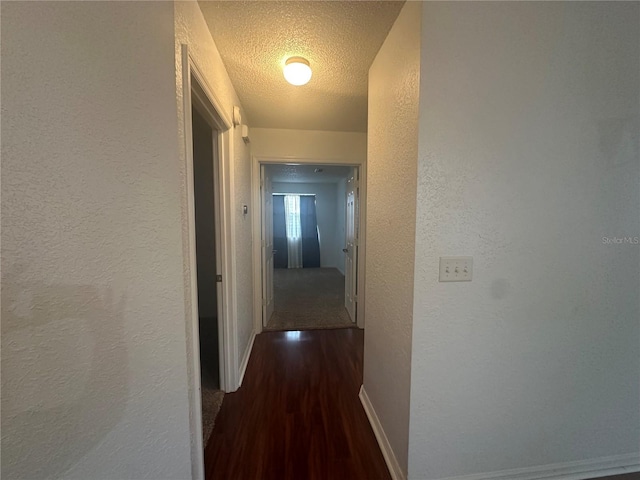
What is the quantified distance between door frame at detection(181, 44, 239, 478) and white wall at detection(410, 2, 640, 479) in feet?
3.19

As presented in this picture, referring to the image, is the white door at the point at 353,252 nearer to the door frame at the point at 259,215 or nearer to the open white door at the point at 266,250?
the door frame at the point at 259,215

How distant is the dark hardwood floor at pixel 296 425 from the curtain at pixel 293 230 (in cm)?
418

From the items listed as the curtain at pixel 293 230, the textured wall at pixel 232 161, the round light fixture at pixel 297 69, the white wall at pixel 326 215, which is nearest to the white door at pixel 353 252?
the textured wall at pixel 232 161

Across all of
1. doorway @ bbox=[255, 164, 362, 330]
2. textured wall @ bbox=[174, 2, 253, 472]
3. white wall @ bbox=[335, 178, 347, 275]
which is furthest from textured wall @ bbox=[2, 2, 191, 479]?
white wall @ bbox=[335, 178, 347, 275]

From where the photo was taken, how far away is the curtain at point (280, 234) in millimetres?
6285

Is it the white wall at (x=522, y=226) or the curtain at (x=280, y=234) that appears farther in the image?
the curtain at (x=280, y=234)

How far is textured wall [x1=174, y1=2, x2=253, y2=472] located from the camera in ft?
3.07

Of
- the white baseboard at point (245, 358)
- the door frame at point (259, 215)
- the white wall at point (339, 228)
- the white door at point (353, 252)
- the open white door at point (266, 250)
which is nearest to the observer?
the white baseboard at point (245, 358)

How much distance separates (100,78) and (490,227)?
1.54 metres

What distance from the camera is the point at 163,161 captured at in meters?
0.85

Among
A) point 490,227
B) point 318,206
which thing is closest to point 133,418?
point 490,227

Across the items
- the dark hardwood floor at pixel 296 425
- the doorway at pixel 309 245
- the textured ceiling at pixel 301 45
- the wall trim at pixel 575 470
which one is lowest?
the dark hardwood floor at pixel 296 425

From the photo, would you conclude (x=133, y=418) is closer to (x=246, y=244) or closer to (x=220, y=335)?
(x=220, y=335)

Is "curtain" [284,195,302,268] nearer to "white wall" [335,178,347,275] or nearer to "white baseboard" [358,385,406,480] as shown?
"white wall" [335,178,347,275]
